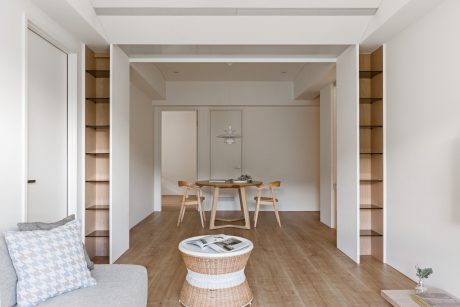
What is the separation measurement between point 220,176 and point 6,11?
5.26 metres

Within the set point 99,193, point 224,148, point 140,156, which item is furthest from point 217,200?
point 99,193

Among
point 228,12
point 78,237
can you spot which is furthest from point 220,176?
point 78,237

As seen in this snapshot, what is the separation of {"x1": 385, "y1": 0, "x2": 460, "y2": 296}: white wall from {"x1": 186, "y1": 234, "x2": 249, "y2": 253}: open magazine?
159cm

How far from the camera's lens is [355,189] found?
3553mm

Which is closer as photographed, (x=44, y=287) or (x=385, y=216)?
(x=44, y=287)

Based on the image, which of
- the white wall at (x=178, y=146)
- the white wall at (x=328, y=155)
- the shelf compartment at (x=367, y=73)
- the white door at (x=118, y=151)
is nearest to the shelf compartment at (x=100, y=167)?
the white door at (x=118, y=151)

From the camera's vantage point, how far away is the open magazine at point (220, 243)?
2.45 meters

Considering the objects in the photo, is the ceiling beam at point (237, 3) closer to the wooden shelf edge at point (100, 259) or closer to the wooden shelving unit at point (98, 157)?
the wooden shelving unit at point (98, 157)

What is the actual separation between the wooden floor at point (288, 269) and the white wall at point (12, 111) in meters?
1.28

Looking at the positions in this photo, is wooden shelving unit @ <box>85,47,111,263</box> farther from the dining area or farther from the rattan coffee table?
the dining area

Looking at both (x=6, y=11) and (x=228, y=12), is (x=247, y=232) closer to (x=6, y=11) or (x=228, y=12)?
(x=228, y=12)

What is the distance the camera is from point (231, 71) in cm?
610

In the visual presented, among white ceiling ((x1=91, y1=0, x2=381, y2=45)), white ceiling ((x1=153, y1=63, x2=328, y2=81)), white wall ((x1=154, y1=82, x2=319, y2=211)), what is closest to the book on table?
white ceiling ((x1=91, y1=0, x2=381, y2=45))

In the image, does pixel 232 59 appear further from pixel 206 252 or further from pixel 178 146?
pixel 178 146
